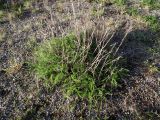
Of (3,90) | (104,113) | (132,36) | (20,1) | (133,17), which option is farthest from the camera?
(20,1)

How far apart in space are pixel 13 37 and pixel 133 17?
2998 mm

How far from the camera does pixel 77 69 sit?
19.5ft

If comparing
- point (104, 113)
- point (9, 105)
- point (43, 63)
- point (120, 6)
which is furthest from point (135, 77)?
point (120, 6)

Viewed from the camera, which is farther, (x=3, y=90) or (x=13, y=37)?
(x=13, y=37)

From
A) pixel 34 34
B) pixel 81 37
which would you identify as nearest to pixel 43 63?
pixel 81 37

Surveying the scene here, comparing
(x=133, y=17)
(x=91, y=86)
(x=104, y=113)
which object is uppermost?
(x=133, y=17)

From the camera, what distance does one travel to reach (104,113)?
18.5 feet

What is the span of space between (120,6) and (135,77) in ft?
9.69

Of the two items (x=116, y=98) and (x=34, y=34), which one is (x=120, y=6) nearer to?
(x=34, y=34)

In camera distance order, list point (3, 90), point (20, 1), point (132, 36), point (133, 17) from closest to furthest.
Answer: point (3, 90) < point (132, 36) < point (133, 17) < point (20, 1)

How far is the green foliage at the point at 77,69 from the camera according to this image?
19.0 ft

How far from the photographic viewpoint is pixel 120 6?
8.61 meters

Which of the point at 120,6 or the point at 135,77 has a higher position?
the point at 120,6

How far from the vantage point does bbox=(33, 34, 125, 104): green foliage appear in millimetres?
5781
